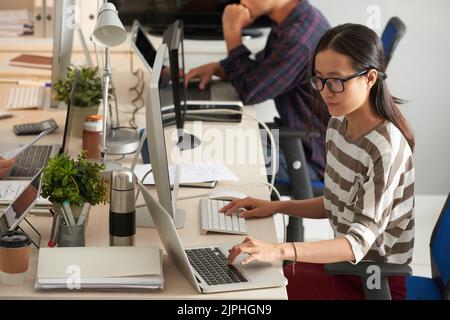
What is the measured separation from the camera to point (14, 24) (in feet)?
13.2

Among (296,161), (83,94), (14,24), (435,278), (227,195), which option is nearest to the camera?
(435,278)

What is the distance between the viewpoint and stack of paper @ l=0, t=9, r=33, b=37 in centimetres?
400

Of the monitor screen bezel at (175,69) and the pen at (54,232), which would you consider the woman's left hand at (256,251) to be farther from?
the monitor screen bezel at (175,69)

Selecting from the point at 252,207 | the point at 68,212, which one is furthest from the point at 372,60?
the point at 68,212

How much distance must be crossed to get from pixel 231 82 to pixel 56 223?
5.16 ft

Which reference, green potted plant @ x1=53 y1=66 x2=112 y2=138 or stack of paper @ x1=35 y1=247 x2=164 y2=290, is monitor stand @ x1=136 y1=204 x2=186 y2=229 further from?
green potted plant @ x1=53 y1=66 x2=112 y2=138

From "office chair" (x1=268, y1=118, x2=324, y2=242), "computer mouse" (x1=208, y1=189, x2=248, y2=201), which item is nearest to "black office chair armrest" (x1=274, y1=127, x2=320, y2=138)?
"office chair" (x1=268, y1=118, x2=324, y2=242)

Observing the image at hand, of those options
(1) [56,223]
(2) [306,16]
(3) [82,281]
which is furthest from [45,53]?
(3) [82,281]

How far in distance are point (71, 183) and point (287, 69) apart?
1477mm

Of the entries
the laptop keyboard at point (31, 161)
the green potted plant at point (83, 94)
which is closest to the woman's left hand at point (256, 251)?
the laptop keyboard at point (31, 161)

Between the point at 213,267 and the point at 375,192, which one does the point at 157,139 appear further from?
the point at 375,192

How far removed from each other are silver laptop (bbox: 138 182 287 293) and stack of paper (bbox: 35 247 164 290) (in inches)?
2.2

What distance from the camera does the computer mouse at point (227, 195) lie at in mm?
2330

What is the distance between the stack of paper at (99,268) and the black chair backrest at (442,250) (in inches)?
30.0
